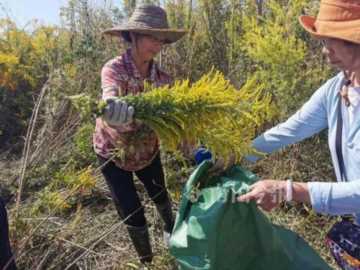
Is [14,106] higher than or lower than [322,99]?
lower

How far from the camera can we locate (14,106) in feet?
17.5

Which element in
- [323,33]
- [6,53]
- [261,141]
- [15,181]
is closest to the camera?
[323,33]

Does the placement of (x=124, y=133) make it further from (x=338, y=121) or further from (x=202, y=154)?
(x=338, y=121)

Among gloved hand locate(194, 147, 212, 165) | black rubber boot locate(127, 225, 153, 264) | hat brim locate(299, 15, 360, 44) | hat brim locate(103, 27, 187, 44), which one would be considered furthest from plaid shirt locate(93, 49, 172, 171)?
hat brim locate(299, 15, 360, 44)

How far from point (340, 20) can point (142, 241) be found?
1683 mm

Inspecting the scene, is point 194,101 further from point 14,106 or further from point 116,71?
point 14,106

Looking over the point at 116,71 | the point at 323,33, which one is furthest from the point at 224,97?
the point at 116,71

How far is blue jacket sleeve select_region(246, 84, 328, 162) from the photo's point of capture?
1.84 m

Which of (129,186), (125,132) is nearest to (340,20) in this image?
(125,132)

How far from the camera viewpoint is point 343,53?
5.00ft

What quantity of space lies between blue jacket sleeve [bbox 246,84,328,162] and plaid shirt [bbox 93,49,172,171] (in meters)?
0.51

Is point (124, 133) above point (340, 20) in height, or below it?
below

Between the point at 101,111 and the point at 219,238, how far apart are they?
627 millimetres

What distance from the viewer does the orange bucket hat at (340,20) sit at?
4.82 ft
